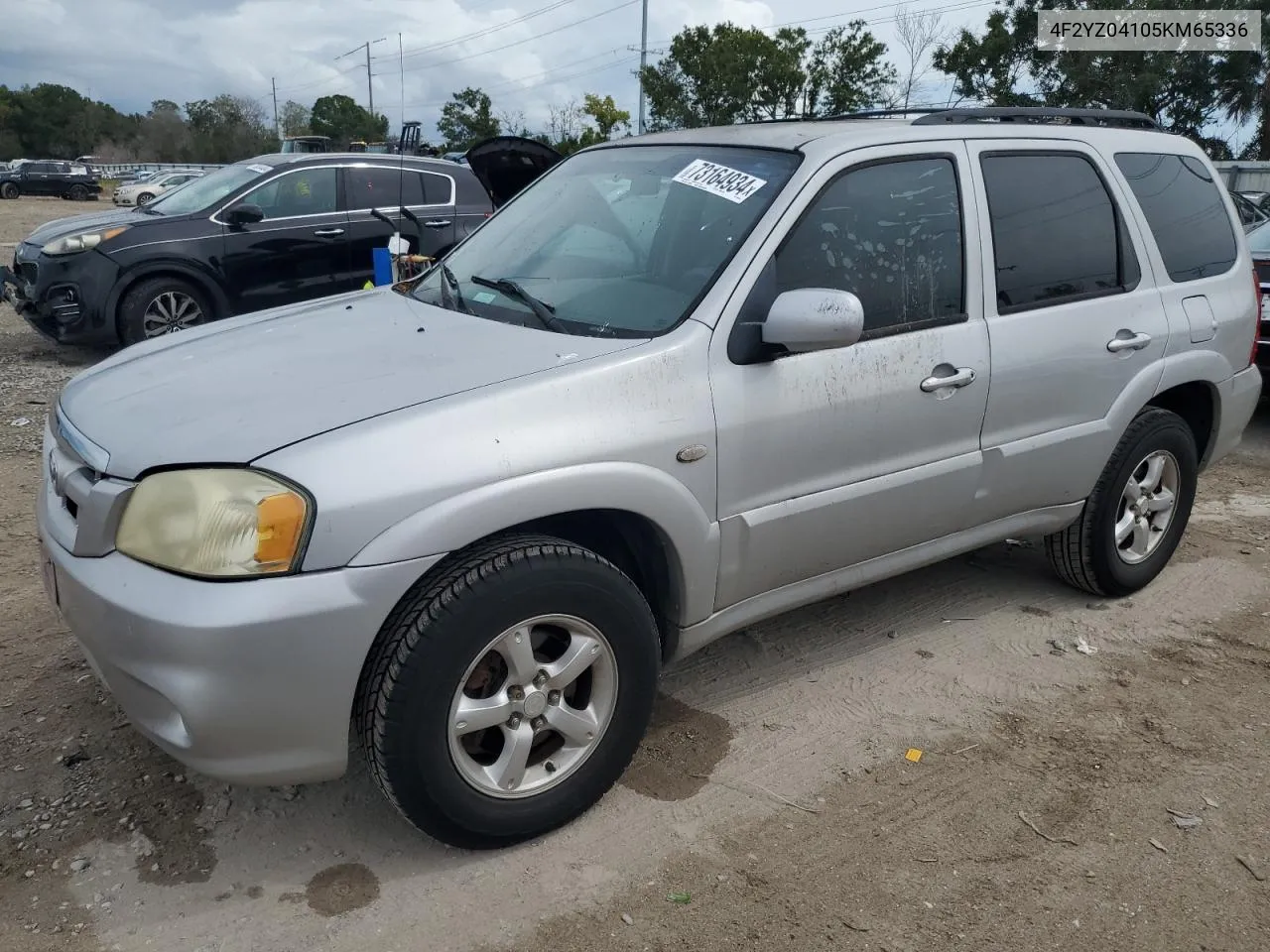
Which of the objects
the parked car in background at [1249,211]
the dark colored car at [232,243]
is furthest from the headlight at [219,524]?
the parked car in background at [1249,211]

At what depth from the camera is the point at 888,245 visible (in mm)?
3254

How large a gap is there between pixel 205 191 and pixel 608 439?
299 inches

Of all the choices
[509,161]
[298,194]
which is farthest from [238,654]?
[298,194]

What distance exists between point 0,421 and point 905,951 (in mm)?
6492

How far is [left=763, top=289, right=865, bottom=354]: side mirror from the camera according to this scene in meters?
2.74

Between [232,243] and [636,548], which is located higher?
[232,243]

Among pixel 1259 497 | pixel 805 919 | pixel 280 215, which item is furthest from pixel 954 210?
pixel 280 215

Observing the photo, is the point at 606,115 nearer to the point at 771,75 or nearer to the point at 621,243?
the point at 771,75

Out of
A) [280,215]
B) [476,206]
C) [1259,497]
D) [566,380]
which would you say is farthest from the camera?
[476,206]

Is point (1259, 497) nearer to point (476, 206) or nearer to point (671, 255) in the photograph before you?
point (671, 255)

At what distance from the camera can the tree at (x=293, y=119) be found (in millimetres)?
77250

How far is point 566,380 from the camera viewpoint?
2.61 metres

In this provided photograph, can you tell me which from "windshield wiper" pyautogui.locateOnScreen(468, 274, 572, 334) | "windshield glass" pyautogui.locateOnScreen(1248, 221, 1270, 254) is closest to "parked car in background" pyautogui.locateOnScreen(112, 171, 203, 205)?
"windshield glass" pyautogui.locateOnScreen(1248, 221, 1270, 254)

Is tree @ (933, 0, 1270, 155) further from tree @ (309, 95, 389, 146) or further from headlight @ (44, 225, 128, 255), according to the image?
tree @ (309, 95, 389, 146)
